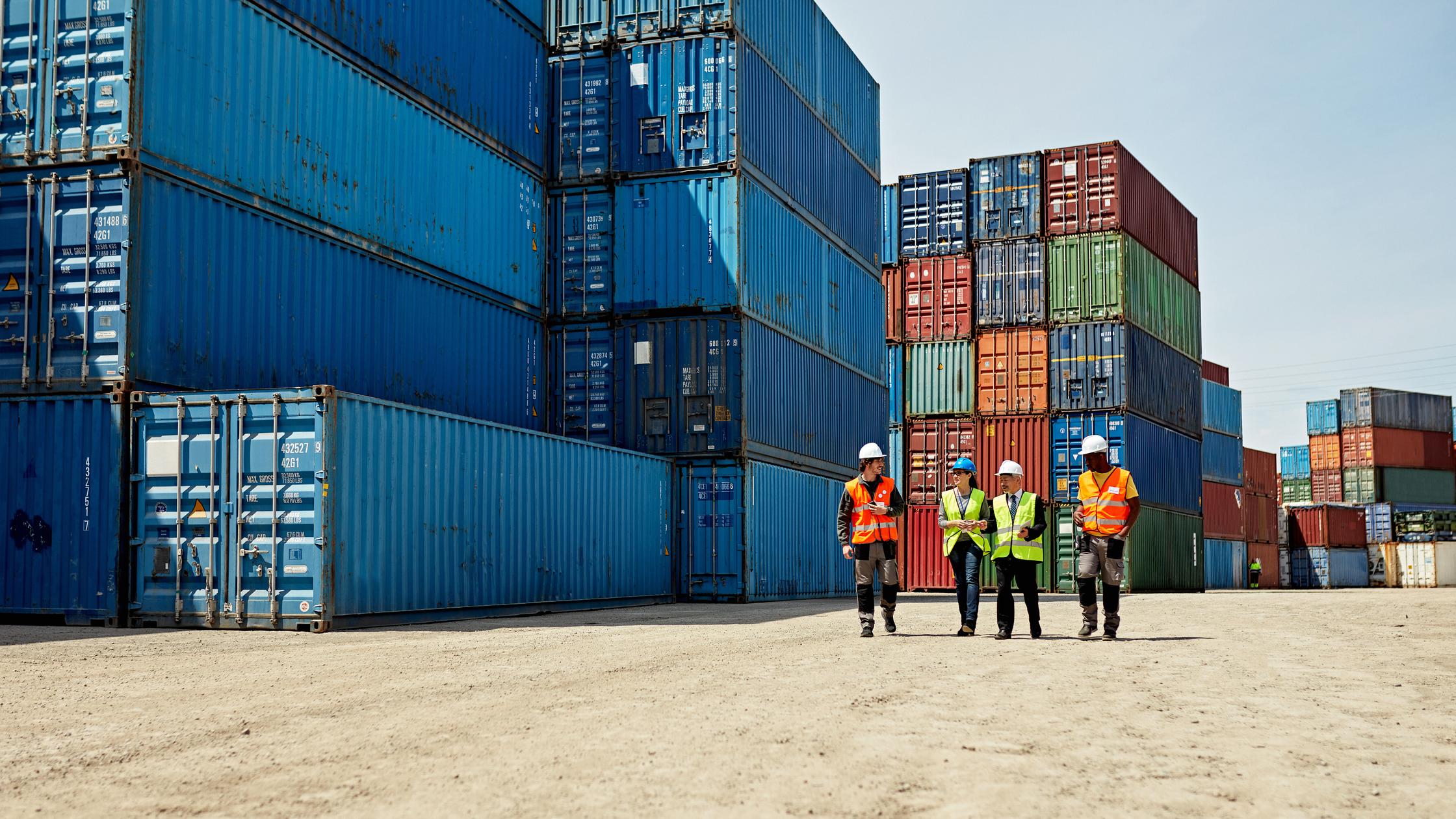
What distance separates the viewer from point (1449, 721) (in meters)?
6.64

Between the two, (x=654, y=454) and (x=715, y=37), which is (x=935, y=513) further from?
(x=715, y=37)

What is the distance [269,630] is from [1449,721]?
10410mm

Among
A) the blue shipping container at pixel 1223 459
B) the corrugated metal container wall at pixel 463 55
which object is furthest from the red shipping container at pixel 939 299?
the blue shipping container at pixel 1223 459

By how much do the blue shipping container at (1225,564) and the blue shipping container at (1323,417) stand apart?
37.8 feet

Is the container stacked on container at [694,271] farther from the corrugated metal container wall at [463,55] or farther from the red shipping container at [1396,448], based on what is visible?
the red shipping container at [1396,448]

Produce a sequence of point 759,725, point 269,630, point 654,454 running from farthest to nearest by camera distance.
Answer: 1. point 654,454
2. point 269,630
3. point 759,725

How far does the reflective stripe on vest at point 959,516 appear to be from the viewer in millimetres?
11906

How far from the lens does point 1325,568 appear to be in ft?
182

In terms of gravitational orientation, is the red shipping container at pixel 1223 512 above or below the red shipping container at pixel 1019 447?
below

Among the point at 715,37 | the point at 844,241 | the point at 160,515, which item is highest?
the point at 715,37

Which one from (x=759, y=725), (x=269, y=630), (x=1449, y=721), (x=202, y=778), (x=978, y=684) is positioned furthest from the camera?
(x=269, y=630)

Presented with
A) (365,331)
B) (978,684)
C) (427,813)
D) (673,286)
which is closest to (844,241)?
(673,286)

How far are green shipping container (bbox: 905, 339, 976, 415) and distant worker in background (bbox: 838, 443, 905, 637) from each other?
20.2 m

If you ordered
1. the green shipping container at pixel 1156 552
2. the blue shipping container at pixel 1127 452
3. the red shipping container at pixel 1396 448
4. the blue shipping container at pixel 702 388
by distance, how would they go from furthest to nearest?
the red shipping container at pixel 1396 448 → the blue shipping container at pixel 1127 452 → the green shipping container at pixel 1156 552 → the blue shipping container at pixel 702 388
